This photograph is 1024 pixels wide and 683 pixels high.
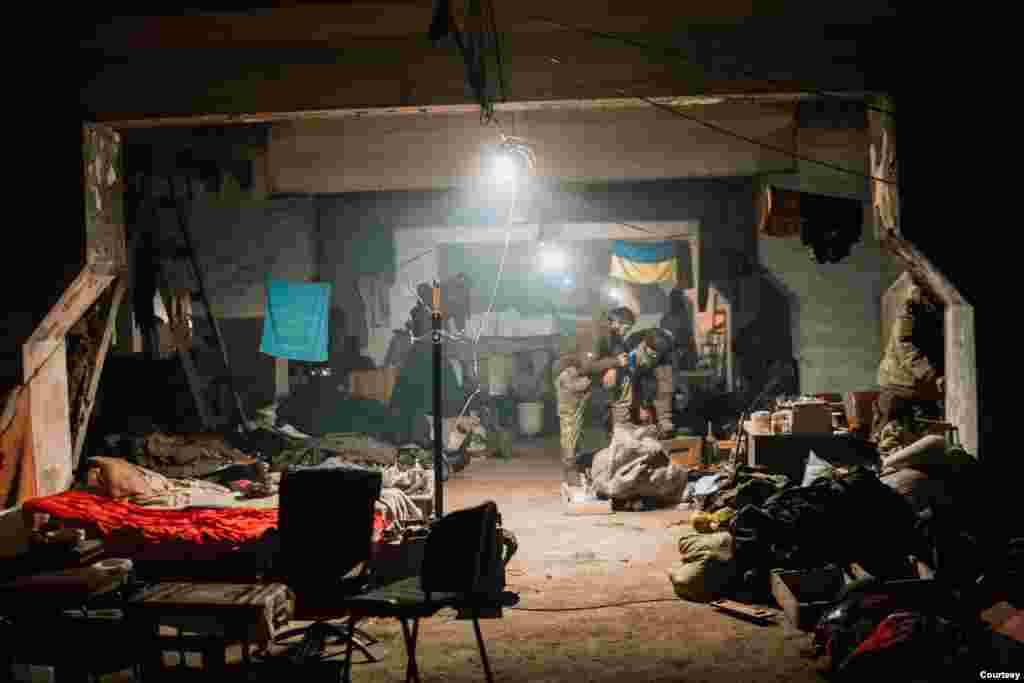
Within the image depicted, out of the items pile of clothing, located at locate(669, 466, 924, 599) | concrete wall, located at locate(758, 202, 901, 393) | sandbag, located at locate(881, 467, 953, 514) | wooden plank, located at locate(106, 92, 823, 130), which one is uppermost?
wooden plank, located at locate(106, 92, 823, 130)

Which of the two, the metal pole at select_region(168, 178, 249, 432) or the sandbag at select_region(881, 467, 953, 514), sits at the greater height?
the metal pole at select_region(168, 178, 249, 432)

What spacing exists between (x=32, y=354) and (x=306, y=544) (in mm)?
4221

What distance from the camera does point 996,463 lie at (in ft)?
26.1

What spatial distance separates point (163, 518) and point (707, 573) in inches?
200

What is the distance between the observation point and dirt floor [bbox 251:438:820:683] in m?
5.88

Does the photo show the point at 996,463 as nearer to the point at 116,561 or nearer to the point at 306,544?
the point at 306,544

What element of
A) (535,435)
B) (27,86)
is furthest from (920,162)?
(535,435)

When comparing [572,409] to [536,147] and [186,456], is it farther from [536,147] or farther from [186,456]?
[186,456]

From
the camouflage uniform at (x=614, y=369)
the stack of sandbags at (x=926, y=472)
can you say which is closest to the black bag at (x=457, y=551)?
the stack of sandbags at (x=926, y=472)

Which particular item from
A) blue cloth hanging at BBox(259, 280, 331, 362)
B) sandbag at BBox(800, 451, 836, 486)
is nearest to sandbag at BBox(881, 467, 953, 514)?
sandbag at BBox(800, 451, 836, 486)

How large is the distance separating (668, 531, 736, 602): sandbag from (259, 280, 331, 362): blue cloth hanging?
25.4 feet

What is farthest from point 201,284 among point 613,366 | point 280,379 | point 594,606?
point 594,606

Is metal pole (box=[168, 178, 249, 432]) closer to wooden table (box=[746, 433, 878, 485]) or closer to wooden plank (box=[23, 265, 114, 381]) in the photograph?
wooden plank (box=[23, 265, 114, 381])

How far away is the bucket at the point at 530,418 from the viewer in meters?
19.4
